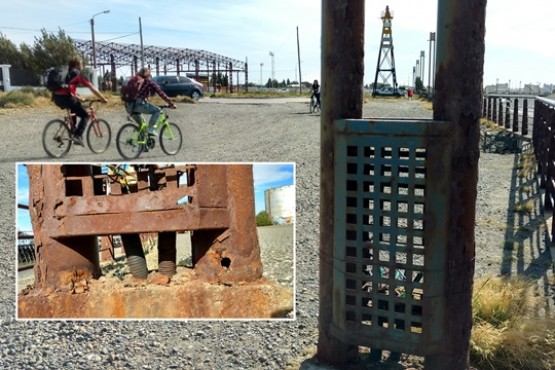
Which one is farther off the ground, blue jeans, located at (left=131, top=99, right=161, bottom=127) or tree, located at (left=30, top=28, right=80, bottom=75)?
tree, located at (left=30, top=28, right=80, bottom=75)

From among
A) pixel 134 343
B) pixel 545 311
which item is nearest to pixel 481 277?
pixel 545 311

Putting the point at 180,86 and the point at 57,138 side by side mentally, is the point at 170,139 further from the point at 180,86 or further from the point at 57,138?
the point at 180,86

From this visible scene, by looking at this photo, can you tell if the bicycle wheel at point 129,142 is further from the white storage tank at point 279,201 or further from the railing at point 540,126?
the white storage tank at point 279,201

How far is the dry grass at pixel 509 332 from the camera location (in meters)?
3.32

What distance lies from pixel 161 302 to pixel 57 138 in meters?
7.83

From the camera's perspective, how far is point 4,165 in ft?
33.9

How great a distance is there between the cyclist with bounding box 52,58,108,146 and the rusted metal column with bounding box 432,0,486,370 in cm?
813

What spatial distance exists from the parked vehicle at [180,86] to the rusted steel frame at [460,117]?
28.8 m

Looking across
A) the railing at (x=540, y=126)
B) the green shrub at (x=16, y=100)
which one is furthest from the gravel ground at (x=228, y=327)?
the green shrub at (x=16, y=100)

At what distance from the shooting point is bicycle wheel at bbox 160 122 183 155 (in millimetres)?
10234

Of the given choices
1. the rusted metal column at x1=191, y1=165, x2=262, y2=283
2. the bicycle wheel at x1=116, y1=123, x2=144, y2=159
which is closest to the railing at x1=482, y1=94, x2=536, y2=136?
the bicycle wheel at x1=116, y1=123, x2=144, y2=159

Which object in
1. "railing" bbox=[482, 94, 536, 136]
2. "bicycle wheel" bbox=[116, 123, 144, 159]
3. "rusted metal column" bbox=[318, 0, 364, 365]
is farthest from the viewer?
"railing" bbox=[482, 94, 536, 136]

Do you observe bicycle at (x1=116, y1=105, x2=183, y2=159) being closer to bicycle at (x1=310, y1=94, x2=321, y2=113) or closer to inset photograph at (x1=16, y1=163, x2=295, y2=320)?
inset photograph at (x1=16, y1=163, x2=295, y2=320)

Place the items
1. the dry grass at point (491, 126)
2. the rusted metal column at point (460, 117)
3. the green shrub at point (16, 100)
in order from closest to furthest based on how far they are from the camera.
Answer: the rusted metal column at point (460, 117) < the dry grass at point (491, 126) < the green shrub at point (16, 100)
